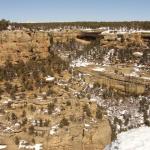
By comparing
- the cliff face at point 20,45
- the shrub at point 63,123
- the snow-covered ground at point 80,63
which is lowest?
the snow-covered ground at point 80,63

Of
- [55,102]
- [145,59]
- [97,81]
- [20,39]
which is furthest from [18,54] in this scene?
[145,59]

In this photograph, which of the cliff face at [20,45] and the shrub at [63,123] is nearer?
A: the shrub at [63,123]

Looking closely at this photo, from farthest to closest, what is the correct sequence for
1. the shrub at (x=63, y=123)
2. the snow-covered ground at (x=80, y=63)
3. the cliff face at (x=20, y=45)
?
the snow-covered ground at (x=80, y=63) < the cliff face at (x=20, y=45) < the shrub at (x=63, y=123)

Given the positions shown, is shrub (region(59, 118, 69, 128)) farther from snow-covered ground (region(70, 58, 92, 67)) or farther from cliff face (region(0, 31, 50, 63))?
snow-covered ground (region(70, 58, 92, 67))

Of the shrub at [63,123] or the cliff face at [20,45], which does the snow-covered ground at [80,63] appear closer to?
the cliff face at [20,45]

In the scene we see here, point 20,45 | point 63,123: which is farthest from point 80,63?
point 63,123

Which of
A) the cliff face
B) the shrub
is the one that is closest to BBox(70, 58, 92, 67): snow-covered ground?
the cliff face

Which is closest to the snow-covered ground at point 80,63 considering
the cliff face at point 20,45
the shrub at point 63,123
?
the cliff face at point 20,45

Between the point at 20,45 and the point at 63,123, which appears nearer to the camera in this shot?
the point at 63,123

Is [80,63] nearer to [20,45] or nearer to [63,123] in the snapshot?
[20,45]
